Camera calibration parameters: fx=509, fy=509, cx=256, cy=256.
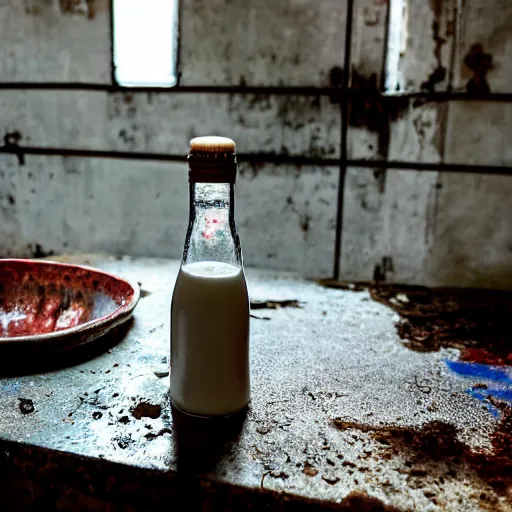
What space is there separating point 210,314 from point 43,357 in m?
0.35

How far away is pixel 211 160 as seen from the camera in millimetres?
612

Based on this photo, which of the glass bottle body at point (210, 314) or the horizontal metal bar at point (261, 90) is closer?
the glass bottle body at point (210, 314)

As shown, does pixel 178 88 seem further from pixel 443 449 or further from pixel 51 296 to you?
pixel 443 449

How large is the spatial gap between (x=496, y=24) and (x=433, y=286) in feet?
2.45

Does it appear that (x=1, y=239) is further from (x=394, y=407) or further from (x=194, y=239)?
(x=394, y=407)

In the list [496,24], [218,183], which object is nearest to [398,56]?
[496,24]

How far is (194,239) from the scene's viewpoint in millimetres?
691

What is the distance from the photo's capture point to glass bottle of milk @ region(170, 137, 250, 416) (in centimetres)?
66

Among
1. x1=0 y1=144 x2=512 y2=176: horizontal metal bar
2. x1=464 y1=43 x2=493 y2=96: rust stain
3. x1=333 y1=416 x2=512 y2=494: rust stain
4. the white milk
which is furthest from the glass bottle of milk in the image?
x1=464 y1=43 x2=493 y2=96: rust stain

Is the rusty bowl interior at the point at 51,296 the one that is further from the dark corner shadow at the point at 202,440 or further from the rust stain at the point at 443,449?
the rust stain at the point at 443,449

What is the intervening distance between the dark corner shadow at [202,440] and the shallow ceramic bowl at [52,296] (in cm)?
37

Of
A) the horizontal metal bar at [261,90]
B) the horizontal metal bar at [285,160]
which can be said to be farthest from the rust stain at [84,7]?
the horizontal metal bar at [285,160]

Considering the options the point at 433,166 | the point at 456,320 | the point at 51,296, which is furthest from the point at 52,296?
the point at 433,166

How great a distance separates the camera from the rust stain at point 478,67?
1401 mm
